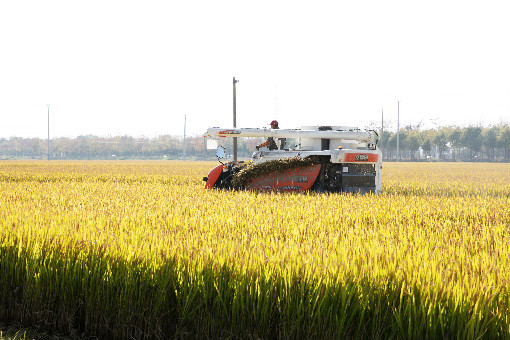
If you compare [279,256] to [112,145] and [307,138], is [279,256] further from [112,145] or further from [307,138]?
[112,145]

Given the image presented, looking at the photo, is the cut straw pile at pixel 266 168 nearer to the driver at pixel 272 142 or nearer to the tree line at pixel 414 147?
the driver at pixel 272 142

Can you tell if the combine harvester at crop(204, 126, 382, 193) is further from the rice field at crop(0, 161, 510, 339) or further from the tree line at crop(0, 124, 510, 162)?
the tree line at crop(0, 124, 510, 162)

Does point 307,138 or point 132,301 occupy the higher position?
point 307,138

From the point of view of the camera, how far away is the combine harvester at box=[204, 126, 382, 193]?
1244cm

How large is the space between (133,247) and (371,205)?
18.1 feet

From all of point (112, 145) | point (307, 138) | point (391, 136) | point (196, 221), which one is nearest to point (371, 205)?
point (196, 221)

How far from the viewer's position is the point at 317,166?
41.1 ft

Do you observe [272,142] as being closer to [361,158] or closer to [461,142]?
[361,158]

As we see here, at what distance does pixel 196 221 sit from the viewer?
654cm

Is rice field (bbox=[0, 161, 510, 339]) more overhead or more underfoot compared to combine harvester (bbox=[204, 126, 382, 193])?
more underfoot

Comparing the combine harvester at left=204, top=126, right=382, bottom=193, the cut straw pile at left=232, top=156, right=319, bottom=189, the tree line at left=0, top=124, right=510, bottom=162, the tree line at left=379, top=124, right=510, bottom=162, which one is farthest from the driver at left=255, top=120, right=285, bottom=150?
the tree line at left=379, top=124, right=510, bottom=162

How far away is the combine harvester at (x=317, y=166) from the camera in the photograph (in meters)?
12.4

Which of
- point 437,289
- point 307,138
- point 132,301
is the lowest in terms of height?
point 132,301

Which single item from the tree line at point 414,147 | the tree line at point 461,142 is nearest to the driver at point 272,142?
the tree line at point 414,147
